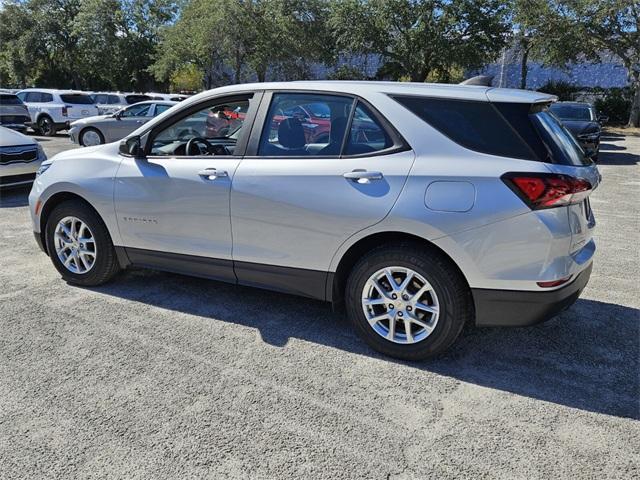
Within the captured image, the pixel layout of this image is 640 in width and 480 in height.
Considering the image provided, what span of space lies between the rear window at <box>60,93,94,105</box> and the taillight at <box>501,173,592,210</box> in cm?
2092

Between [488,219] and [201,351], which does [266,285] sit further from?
[488,219]

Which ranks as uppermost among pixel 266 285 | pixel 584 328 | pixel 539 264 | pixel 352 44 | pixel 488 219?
pixel 352 44

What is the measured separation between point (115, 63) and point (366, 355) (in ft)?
136

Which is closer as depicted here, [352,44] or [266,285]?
[266,285]

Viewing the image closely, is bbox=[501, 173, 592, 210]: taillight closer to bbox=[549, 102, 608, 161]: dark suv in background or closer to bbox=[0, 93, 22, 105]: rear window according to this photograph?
bbox=[549, 102, 608, 161]: dark suv in background

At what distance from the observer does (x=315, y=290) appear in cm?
366

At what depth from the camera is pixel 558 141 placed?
317 centimetres

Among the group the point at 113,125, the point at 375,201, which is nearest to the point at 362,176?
the point at 375,201

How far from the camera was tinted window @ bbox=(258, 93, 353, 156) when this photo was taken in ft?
11.6

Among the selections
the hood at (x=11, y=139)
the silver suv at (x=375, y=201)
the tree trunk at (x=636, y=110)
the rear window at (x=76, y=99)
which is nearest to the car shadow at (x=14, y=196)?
the hood at (x=11, y=139)

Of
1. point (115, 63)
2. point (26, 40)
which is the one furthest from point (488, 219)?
point (26, 40)

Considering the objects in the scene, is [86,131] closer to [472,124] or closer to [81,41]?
[472,124]

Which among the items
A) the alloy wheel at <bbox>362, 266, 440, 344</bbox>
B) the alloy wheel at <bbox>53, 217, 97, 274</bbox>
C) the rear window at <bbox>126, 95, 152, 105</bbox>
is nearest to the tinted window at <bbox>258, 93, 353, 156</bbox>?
the alloy wheel at <bbox>362, 266, 440, 344</bbox>

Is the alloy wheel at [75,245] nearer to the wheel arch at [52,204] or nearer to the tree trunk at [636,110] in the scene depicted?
the wheel arch at [52,204]
